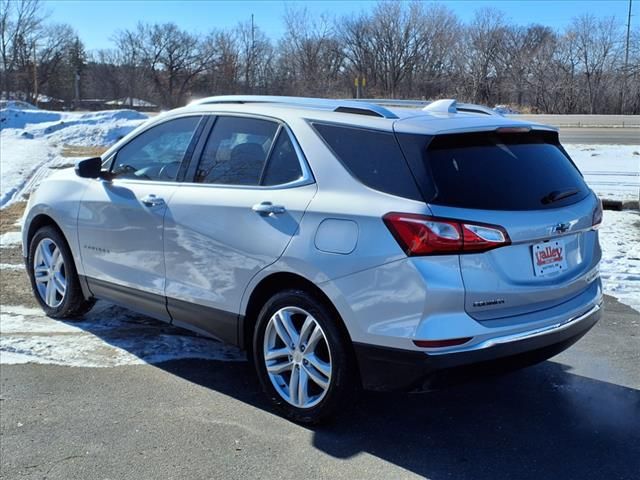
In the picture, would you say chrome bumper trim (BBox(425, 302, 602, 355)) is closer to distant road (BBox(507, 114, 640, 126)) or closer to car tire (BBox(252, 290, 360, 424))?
car tire (BBox(252, 290, 360, 424))

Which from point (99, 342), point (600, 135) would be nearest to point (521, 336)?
point (99, 342)

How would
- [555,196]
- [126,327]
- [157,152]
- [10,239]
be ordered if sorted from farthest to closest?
[10,239]
[126,327]
[157,152]
[555,196]

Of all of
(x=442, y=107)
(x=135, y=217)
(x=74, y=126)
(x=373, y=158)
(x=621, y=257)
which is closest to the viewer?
(x=373, y=158)

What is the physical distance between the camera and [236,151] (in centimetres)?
412

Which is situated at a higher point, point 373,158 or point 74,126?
point 74,126

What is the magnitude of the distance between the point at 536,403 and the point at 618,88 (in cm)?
4195

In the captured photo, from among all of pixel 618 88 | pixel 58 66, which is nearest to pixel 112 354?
pixel 618 88

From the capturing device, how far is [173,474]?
10.6 feet

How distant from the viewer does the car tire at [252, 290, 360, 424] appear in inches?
135

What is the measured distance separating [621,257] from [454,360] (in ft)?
15.6

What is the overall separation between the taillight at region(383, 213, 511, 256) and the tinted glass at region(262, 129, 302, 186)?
2.74 feet

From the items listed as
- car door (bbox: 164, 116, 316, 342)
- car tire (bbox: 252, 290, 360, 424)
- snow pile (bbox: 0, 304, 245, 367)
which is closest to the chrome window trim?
car door (bbox: 164, 116, 316, 342)

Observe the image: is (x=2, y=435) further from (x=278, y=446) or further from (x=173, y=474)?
(x=278, y=446)

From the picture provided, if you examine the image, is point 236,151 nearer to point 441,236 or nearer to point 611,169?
point 441,236
